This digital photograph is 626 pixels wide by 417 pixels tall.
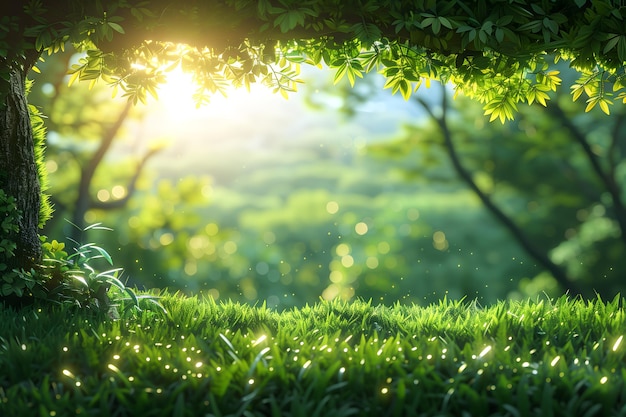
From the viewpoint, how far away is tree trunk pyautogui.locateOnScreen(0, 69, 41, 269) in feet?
16.1

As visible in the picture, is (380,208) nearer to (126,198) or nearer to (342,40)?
(126,198)

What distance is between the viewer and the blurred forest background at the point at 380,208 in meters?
14.8

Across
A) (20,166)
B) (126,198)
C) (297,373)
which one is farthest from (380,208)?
(297,373)

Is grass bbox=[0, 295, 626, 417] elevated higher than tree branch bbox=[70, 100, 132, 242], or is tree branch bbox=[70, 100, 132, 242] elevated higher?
tree branch bbox=[70, 100, 132, 242]

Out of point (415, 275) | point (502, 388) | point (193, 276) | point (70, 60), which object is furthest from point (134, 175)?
point (502, 388)

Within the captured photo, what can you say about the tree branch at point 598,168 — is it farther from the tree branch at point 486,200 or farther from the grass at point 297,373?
the grass at point 297,373

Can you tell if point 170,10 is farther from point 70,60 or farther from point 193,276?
point 193,276

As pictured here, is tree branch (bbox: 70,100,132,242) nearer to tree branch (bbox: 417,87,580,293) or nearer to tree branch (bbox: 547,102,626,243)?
tree branch (bbox: 417,87,580,293)

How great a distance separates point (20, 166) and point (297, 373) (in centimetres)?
298

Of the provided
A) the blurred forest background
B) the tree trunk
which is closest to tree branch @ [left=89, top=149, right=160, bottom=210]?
the blurred forest background

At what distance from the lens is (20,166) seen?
499 centimetres

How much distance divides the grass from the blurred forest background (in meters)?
8.63

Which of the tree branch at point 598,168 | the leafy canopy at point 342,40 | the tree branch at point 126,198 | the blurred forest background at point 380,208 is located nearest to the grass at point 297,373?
the leafy canopy at point 342,40

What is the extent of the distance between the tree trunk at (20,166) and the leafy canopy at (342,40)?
37cm
